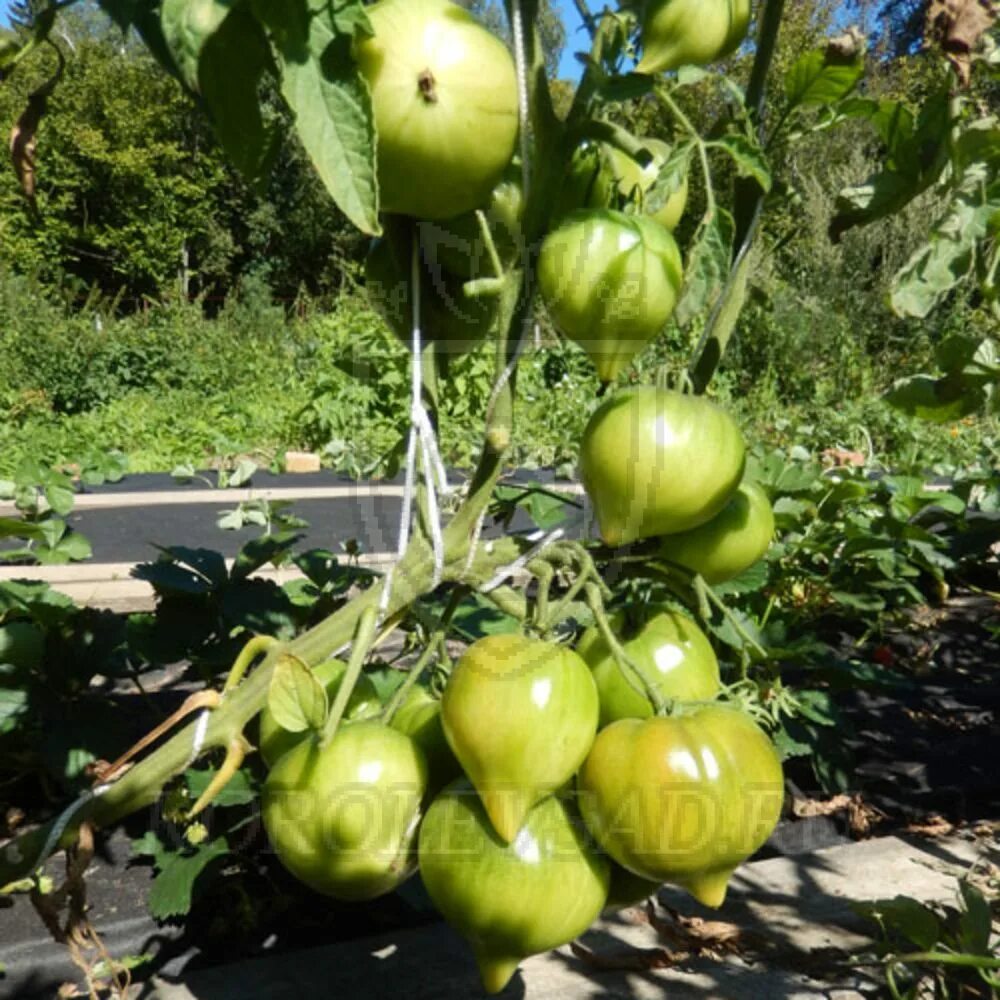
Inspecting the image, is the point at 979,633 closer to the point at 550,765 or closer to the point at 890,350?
the point at 550,765

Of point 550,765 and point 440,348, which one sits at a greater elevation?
point 440,348

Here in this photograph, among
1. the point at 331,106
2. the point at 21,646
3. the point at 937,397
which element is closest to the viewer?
the point at 331,106

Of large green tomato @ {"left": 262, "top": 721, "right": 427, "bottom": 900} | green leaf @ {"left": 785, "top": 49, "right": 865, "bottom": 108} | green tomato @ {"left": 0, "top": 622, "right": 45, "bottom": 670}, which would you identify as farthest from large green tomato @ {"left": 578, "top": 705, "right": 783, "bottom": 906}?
green tomato @ {"left": 0, "top": 622, "right": 45, "bottom": 670}

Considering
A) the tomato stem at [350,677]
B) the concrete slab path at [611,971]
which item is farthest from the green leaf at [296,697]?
the concrete slab path at [611,971]

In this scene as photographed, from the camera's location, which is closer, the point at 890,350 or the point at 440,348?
the point at 440,348

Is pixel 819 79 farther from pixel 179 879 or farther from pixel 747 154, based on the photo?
pixel 179 879

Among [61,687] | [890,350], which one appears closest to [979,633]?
[61,687]

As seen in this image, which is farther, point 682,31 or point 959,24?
point 959,24

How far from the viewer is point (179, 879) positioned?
1497 millimetres

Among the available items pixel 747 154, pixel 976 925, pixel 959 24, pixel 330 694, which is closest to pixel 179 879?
pixel 330 694

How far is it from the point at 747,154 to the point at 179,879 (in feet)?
4.25

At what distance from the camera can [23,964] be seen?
1.44m

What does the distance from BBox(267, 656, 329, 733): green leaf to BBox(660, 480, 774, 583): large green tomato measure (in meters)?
0.28

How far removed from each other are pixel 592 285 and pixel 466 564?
0.67 ft
